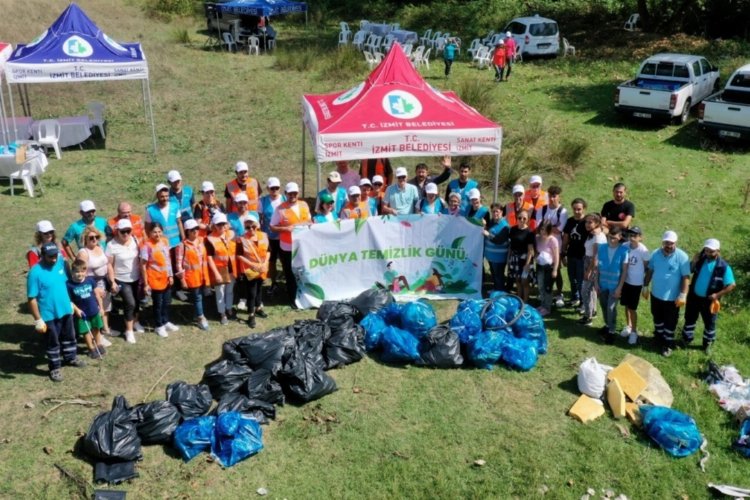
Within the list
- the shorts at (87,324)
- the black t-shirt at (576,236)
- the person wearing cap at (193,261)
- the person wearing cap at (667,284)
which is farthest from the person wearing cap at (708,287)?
the shorts at (87,324)

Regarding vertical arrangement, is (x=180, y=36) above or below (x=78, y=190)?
above

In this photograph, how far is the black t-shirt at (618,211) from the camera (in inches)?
408

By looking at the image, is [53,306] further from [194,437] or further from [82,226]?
[194,437]

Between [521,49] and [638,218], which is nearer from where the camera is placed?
[638,218]

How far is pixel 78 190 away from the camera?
14.9 meters

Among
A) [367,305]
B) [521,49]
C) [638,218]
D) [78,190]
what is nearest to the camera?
[367,305]

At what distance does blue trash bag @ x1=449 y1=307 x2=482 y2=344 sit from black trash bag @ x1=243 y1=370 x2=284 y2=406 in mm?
2401

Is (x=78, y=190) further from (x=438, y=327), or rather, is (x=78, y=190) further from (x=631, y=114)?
(x=631, y=114)

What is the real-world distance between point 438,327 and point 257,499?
326 cm

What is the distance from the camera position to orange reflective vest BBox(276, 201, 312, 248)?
10086 mm

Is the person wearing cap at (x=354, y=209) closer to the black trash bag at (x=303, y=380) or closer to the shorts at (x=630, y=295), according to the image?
the black trash bag at (x=303, y=380)

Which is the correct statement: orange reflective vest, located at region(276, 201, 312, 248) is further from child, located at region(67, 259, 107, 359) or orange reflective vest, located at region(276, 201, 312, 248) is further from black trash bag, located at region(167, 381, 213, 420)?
black trash bag, located at region(167, 381, 213, 420)

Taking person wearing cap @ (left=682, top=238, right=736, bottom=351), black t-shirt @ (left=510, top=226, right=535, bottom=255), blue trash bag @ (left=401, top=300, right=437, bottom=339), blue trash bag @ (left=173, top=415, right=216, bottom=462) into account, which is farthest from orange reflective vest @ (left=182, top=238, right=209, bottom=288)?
person wearing cap @ (left=682, top=238, right=736, bottom=351)

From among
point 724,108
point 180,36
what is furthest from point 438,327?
point 180,36
